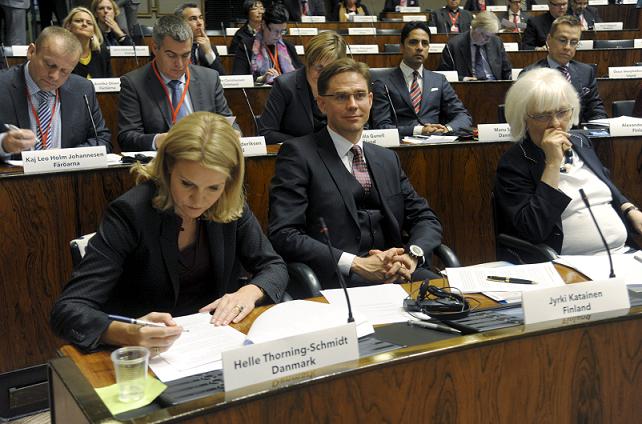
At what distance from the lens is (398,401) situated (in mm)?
1221

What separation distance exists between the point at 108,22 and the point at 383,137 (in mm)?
3362

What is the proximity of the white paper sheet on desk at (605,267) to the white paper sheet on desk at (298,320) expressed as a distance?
0.65m

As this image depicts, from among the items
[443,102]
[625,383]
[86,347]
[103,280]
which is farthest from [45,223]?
[443,102]

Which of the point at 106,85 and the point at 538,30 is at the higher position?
the point at 538,30

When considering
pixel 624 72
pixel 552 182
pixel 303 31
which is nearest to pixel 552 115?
pixel 552 182

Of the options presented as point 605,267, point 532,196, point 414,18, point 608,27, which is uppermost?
point 414,18

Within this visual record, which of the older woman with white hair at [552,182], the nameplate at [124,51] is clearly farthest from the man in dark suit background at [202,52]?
the older woman with white hair at [552,182]

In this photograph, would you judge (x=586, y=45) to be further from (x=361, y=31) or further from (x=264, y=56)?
(x=264, y=56)

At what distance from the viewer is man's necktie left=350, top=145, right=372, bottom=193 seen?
236 centimetres

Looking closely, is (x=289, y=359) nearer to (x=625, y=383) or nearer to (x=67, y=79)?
(x=625, y=383)

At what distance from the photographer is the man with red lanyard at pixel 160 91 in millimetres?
3281

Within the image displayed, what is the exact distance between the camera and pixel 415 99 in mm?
4148

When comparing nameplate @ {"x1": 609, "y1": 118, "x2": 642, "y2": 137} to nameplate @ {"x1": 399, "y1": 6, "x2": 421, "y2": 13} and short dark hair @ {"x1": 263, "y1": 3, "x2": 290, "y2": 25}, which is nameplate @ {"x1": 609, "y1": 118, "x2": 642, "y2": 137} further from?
nameplate @ {"x1": 399, "y1": 6, "x2": 421, "y2": 13}

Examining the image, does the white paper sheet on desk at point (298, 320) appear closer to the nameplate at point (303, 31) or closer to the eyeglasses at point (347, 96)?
the eyeglasses at point (347, 96)
